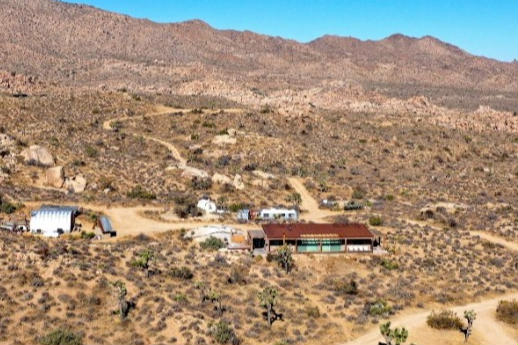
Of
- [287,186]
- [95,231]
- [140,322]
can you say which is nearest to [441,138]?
[287,186]

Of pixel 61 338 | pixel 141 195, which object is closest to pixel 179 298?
pixel 61 338

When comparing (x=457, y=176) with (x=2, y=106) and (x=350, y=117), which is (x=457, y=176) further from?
(x=2, y=106)

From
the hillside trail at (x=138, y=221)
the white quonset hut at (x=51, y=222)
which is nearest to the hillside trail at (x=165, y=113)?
the hillside trail at (x=138, y=221)

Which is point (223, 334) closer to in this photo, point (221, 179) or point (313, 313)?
point (313, 313)

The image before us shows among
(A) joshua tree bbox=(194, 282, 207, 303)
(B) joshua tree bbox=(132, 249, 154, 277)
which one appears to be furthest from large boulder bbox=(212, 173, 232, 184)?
(A) joshua tree bbox=(194, 282, 207, 303)

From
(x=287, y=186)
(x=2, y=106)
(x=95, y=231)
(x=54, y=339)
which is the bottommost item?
(x=54, y=339)

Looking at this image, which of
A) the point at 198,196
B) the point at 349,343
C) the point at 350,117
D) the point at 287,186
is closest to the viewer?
the point at 349,343

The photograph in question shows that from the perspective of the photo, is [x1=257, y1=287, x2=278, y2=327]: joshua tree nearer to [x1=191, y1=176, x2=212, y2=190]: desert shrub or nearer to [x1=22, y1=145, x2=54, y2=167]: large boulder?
[x1=191, y1=176, x2=212, y2=190]: desert shrub
